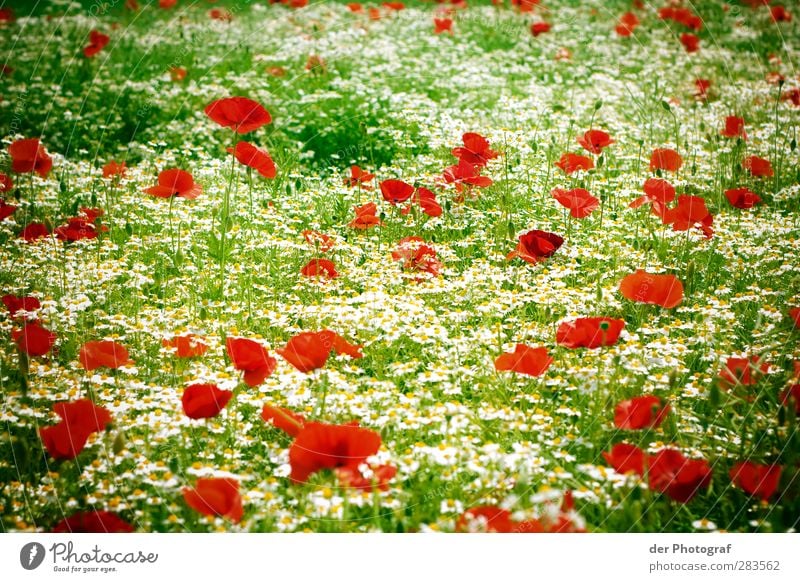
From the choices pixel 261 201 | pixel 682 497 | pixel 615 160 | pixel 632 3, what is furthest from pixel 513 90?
pixel 682 497

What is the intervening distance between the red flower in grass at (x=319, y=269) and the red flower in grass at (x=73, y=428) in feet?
3.23

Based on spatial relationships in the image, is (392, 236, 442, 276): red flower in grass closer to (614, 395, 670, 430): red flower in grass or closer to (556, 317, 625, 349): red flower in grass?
(556, 317, 625, 349): red flower in grass

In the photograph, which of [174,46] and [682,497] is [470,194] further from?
[174,46]

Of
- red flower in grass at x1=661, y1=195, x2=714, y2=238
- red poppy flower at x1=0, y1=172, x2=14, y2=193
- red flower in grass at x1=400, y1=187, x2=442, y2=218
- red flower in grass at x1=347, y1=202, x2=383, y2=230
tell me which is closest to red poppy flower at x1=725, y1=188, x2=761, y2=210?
red flower in grass at x1=661, y1=195, x2=714, y2=238

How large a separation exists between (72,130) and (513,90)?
9.09ft

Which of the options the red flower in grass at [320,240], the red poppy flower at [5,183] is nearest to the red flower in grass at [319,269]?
the red flower in grass at [320,240]

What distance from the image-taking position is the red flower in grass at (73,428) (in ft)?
6.64

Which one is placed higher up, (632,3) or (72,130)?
(632,3)

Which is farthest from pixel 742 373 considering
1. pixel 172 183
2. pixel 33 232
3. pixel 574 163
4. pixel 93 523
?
pixel 33 232

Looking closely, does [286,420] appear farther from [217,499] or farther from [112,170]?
[112,170]

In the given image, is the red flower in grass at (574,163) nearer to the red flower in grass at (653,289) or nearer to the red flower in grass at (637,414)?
the red flower in grass at (653,289)

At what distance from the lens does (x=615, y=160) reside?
416 centimetres

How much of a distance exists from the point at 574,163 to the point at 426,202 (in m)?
0.70
